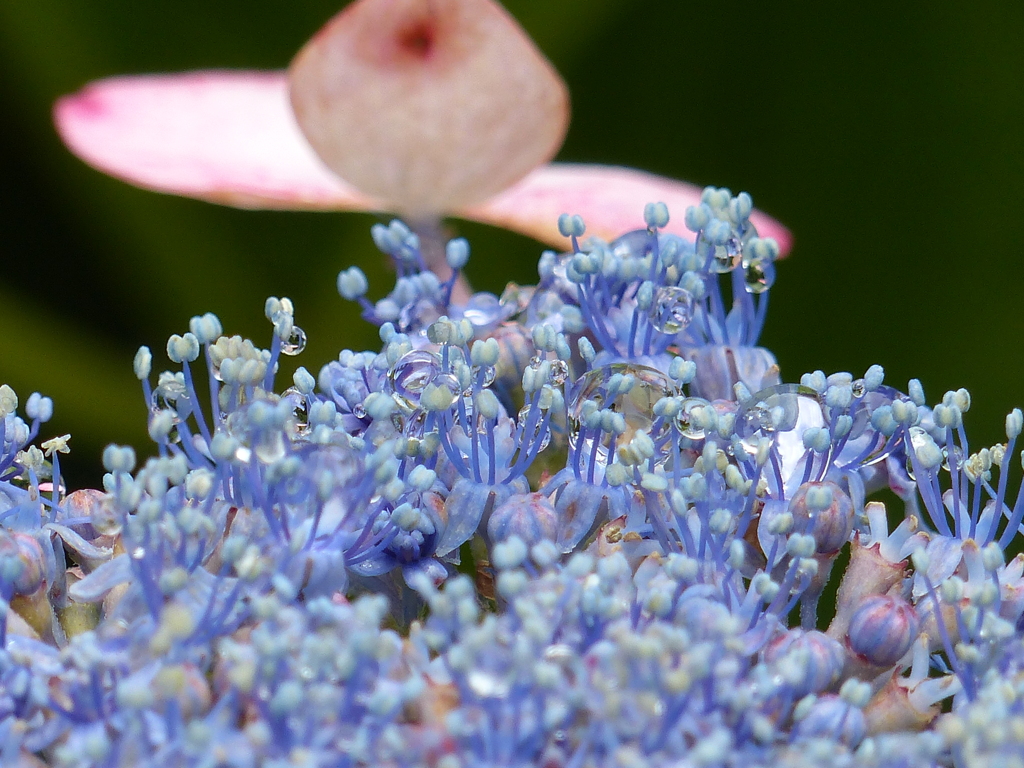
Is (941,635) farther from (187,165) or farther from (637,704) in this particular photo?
(187,165)

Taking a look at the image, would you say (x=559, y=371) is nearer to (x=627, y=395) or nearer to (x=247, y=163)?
(x=627, y=395)

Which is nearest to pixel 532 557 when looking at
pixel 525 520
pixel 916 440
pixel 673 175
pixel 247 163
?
pixel 525 520

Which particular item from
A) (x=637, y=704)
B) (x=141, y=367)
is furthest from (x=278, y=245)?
(x=637, y=704)

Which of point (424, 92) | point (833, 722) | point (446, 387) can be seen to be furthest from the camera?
point (424, 92)

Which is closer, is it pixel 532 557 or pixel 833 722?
pixel 833 722

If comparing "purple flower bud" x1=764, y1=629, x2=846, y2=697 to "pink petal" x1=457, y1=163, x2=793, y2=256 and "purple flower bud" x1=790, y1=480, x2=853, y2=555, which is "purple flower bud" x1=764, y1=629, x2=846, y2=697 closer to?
"purple flower bud" x1=790, y1=480, x2=853, y2=555

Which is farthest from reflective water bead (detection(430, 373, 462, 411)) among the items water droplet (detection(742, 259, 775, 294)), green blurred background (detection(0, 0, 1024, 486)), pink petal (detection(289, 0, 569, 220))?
green blurred background (detection(0, 0, 1024, 486))
